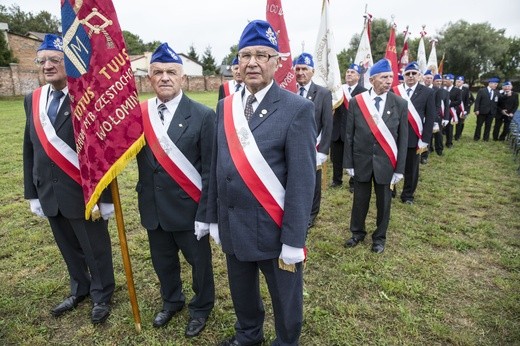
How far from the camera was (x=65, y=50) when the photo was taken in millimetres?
2455

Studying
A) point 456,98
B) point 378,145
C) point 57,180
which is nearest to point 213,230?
point 57,180

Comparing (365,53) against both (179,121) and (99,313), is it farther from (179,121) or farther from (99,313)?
(99,313)

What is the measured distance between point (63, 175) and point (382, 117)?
3377 mm

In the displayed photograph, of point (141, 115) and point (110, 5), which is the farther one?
point (141, 115)

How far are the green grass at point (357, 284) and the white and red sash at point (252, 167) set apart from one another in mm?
1383

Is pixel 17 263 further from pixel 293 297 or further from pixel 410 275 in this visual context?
pixel 410 275

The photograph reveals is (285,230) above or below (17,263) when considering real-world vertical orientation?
above

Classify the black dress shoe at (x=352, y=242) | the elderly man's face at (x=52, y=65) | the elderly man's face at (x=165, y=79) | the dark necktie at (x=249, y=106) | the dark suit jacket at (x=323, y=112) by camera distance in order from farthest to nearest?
the dark suit jacket at (x=323, y=112)
the black dress shoe at (x=352, y=242)
the elderly man's face at (x=52, y=65)
the elderly man's face at (x=165, y=79)
the dark necktie at (x=249, y=106)

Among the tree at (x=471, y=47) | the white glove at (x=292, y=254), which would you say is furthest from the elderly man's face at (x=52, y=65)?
the tree at (x=471, y=47)

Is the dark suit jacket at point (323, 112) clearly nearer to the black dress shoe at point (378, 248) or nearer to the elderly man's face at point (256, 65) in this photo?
the black dress shoe at point (378, 248)

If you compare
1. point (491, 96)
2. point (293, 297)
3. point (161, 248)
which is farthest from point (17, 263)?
point (491, 96)

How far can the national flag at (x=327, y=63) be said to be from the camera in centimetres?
619

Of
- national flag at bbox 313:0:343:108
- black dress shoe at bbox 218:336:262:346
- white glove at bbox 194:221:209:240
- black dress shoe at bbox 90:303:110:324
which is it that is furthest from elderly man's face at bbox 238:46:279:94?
national flag at bbox 313:0:343:108

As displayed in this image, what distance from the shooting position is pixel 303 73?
502 centimetres
